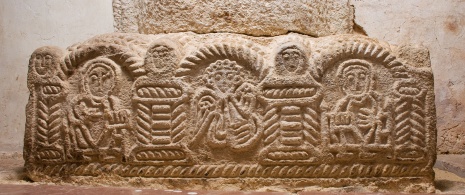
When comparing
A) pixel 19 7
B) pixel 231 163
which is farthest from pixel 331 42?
pixel 19 7

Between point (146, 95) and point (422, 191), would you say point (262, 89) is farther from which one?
point (422, 191)

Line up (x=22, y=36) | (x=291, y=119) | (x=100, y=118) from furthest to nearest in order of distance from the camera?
1. (x=22, y=36)
2. (x=100, y=118)
3. (x=291, y=119)

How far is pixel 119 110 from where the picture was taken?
7.04 feet

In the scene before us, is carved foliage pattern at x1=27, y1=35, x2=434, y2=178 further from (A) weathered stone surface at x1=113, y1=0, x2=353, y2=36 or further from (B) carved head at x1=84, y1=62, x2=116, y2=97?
(A) weathered stone surface at x1=113, y1=0, x2=353, y2=36

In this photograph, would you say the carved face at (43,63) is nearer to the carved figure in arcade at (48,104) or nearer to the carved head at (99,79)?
the carved figure in arcade at (48,104)

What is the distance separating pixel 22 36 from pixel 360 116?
9.15 feet

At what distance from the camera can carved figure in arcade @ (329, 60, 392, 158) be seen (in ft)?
6.77

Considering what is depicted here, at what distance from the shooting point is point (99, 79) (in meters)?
2.20

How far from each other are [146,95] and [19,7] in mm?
2186

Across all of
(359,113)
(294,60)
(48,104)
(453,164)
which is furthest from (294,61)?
(453,164)

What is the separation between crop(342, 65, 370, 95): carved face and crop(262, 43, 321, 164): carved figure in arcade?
0.13 metres

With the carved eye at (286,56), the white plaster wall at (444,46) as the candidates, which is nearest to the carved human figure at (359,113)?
the carved eye at (286,56)

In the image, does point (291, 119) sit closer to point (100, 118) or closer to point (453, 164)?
point (100, 118)

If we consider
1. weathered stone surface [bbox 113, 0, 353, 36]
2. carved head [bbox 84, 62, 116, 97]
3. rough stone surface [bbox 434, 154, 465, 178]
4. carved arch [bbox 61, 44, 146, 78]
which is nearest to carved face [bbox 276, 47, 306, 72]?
weathered stone surface [bbox 113, 0, 353, 36]
